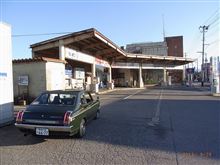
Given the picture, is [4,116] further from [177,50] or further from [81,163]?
[177,50]

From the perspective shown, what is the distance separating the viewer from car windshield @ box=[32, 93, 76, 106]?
327 inches

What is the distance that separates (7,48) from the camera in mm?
10414

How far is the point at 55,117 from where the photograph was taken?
7.21 metres

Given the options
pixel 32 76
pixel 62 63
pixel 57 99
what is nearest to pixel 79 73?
pixel 62 63

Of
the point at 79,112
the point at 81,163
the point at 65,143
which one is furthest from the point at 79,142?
the point at 81,163

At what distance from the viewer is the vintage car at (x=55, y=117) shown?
7.10 metres

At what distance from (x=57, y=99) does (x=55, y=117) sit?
4.65 feet

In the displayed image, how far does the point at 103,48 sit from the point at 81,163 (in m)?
26.5

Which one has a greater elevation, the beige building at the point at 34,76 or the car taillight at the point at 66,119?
the beige building at the point at 34,76

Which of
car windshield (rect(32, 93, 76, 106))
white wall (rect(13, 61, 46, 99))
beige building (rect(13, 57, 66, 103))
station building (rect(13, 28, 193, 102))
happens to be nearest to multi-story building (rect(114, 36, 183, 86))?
station building (rect(13, 28, 193, 102))

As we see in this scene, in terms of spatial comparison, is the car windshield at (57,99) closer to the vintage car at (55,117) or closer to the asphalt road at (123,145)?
the vintage car at (55,117)

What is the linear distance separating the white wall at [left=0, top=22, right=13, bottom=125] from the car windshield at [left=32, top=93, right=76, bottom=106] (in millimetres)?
2149

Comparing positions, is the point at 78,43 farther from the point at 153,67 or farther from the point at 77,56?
the point at 153,67

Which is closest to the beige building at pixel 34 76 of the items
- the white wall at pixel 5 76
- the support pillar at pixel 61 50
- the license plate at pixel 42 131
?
the support pillar at pixel 61 50
